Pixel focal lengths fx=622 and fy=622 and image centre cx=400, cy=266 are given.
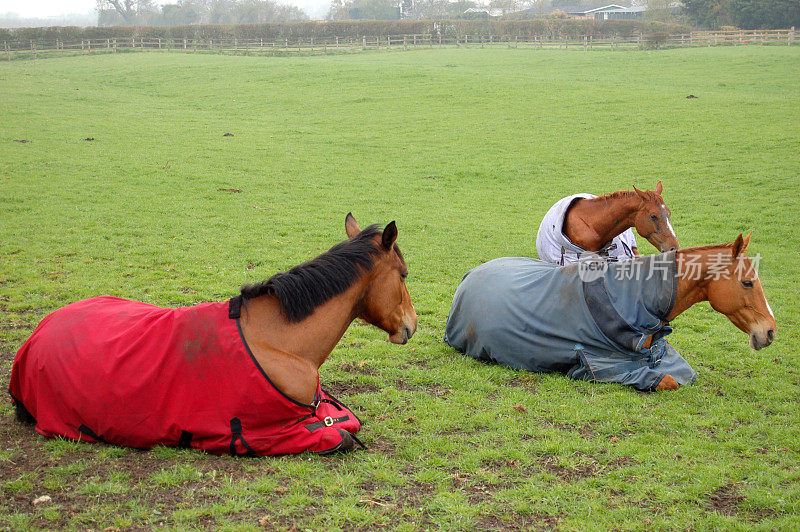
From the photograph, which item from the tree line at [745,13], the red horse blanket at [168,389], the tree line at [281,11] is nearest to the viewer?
the red horse blanket at [168,389]

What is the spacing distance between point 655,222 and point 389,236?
5355 millimetres

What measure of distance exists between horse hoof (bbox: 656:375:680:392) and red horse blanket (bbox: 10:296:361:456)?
3630 millimetres

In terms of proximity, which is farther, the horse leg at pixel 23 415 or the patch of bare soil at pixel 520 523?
the horse leg at pixel 23 415

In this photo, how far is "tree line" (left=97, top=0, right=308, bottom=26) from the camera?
91.8 meters

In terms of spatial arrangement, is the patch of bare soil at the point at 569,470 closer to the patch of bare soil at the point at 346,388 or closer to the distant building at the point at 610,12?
the patch of bare soil at the point at 346,388

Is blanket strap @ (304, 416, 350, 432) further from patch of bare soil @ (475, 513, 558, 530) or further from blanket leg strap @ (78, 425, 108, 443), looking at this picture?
blanket leg strap @ (78, 425, 108, 443)

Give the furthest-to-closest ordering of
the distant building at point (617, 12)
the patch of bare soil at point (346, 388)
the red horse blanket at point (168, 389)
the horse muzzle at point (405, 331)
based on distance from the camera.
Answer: the distant building at point (617, 12) → the patch of bare soil at point (346, 388) → the horse muzzle at point (405, 331) → the red horse blanket at point (168, 389)

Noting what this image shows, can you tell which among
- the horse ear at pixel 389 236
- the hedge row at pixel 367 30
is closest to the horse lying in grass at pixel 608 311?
the horse ear at pixel 389 236

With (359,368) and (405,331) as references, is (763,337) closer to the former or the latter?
(405,331)

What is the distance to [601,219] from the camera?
29.7ft

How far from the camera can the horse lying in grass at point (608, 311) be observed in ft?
20.3

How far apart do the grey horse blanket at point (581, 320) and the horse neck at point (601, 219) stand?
196cm

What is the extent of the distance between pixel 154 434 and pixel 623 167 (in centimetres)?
1719

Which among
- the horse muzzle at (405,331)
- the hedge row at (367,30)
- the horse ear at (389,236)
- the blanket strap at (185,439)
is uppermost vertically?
the hedge row at (367,30)
